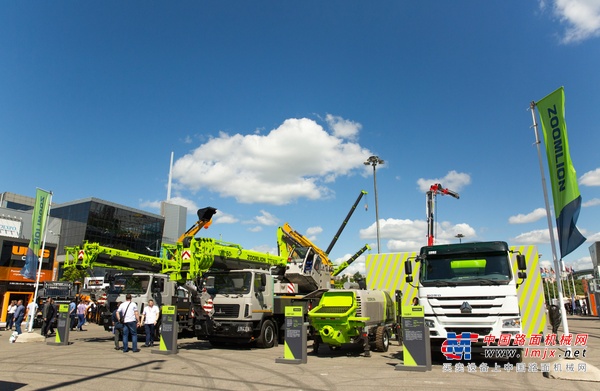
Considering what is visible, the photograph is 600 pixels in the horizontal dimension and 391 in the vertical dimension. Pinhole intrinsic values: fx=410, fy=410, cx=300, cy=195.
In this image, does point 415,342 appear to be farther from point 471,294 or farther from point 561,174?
point 561,174

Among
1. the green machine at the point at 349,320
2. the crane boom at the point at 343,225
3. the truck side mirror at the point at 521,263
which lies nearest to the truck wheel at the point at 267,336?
the green machine at the point at 349,320

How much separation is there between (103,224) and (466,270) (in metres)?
71.6

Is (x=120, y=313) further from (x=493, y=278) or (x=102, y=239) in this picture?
(x=102, y=239)

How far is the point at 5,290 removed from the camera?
28469 millimetres

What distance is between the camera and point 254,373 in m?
9.07

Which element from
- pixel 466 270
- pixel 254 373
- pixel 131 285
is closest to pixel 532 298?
pixel 466 270

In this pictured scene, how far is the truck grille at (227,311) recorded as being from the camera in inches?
522

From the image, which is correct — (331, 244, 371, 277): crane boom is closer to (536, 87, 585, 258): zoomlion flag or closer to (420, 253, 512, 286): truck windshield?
(420, 253, 512, 286): truck windshield

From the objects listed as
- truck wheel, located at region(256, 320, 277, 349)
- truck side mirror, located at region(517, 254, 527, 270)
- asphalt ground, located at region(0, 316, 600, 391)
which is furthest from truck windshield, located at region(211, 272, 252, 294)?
truck side mirror, located at region(517, 254, 527, 270)

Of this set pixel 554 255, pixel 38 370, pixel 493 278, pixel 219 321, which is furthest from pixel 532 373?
pixel 38 370

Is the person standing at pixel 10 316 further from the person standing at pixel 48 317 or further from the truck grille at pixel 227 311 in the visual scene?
the truck grille at pixel 227 311

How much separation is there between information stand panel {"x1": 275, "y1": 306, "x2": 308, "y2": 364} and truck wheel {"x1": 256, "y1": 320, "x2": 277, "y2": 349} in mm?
3282

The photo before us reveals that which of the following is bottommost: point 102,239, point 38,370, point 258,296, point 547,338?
point 38,370

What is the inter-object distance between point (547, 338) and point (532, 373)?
3.69 feet
